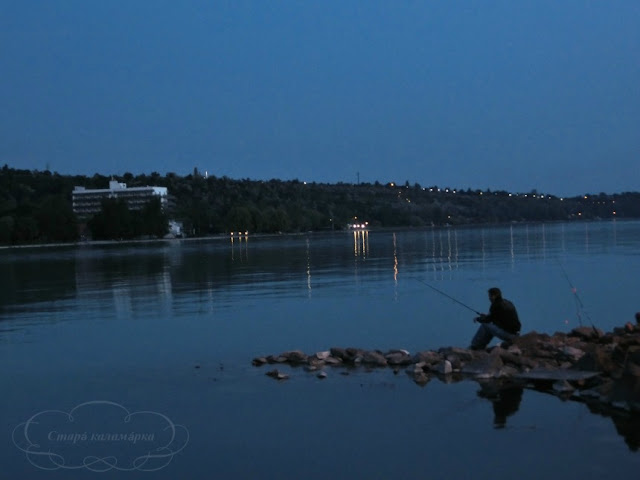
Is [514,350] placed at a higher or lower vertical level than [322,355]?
higher

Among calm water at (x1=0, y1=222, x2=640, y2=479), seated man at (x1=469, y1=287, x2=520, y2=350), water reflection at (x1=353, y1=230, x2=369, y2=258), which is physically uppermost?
seated man at (x1=469, y1=287, x2=520, y2=350)

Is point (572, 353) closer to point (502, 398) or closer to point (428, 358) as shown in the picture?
point (502, 398)

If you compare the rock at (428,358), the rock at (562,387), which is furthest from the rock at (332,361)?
the rock at (562,387)

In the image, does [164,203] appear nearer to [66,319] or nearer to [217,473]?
[66,319]

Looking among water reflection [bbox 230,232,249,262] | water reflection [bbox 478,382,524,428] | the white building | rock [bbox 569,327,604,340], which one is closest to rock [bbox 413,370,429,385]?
water reflection [bbox 478,382,524,428]

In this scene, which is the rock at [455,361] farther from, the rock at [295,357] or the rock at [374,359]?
the rock at [295,357]

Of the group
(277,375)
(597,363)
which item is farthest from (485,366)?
(277,375)

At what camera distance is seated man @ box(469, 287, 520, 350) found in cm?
1394

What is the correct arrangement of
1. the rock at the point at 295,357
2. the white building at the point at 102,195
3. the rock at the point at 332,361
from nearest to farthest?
1. the rock at the point at 332,361
2. the rock at the point at 295,357
3. the white building at the point at 102,195

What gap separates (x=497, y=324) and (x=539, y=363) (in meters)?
1.96

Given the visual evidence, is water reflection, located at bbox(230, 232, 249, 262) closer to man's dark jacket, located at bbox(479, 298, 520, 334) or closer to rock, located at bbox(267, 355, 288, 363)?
rock, located at bbox(267, 355, 288, 363)

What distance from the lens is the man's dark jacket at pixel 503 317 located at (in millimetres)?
13977

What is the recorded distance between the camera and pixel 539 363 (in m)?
12.1

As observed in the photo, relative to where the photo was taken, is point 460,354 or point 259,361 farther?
point 259,361
